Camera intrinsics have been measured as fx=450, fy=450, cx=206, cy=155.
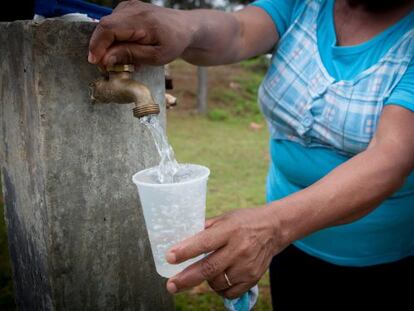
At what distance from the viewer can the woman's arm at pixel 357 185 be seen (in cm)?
124

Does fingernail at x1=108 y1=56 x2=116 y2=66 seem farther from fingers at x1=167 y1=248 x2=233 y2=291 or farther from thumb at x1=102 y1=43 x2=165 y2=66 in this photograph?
fingers at x1=167 y1=248 x2=233 y2=291

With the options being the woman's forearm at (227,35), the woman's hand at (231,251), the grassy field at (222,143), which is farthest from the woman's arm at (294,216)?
the grassy field at (222,143)

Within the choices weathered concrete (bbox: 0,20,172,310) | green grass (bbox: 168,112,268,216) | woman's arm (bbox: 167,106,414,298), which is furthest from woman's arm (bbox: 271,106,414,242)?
green grass (bbox: 168,112,268,216)

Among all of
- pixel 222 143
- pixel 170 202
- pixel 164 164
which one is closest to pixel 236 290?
pixel 170 202

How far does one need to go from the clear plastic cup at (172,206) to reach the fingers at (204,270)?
0.11m

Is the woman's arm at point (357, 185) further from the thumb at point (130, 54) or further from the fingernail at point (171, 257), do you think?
the thumb at point (130, 54)

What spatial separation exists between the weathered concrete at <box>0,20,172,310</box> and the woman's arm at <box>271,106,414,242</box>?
0.83 metres

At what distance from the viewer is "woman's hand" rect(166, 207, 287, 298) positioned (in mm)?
1109

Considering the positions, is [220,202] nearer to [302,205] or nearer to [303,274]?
[303,274]

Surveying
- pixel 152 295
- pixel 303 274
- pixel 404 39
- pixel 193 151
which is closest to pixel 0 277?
pixel 152 295

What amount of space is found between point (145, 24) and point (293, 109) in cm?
73

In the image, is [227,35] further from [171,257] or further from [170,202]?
[171,257]

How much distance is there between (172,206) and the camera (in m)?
1.18

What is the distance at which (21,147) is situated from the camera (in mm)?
1798
